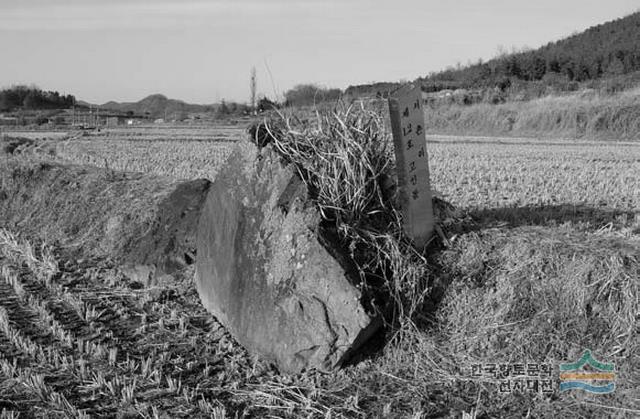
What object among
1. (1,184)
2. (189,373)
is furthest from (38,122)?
(189,373)

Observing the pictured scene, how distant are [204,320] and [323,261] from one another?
1493mm

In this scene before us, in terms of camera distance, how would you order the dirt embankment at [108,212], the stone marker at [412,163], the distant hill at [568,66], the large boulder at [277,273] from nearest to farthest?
1. the large boulder at [277,273]
2. the stone marker at [412,163]
3. the dirt embankment at [108,212]
4. the distant hill at [568,66]

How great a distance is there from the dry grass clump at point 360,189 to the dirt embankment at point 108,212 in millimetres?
1834

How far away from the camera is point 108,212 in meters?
7.23

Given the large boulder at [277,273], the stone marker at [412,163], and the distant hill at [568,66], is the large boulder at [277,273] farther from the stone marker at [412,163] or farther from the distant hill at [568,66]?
the distant hill at [568,66]

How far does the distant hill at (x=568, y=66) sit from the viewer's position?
43438 millimetres

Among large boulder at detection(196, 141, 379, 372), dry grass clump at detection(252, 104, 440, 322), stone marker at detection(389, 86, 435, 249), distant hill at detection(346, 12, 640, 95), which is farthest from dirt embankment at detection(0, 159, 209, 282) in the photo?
distant hill at detection(346, 12, 640, 95)

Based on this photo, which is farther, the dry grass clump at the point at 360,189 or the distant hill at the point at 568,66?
the distant hill at the point at 568,66

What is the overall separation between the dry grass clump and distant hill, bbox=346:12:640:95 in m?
32.5

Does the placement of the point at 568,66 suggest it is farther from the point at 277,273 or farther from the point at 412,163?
the point at 277,273

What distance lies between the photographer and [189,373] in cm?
383

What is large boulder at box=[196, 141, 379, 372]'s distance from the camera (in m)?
3.65

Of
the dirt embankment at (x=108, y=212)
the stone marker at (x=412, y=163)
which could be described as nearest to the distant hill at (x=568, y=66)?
the dirt embankment at (x=108, y=212)

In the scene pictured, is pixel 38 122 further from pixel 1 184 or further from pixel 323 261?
pixel 323 261
